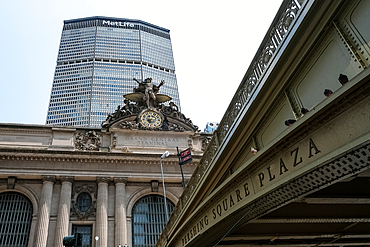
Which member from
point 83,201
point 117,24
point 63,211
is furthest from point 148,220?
point 117,24

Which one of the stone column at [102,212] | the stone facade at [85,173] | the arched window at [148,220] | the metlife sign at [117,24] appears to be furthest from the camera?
the metlife sign at [117,24]

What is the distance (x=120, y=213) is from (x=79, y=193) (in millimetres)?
4258

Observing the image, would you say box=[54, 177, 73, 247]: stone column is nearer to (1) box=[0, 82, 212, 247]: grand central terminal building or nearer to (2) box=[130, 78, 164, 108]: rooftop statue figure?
(1) box=[0, 82, 212, 247]: grand central terminal building

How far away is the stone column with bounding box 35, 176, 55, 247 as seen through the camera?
23.9 metres

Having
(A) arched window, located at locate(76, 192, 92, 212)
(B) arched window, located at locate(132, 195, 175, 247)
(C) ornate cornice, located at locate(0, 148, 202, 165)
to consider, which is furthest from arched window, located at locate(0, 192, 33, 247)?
(B) arched window, located at locate(132, 195, 175, 247)

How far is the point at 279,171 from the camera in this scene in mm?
5711

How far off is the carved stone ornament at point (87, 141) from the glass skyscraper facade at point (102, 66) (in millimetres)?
107611

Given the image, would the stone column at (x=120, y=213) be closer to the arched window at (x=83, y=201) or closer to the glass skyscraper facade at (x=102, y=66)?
the arched window at (x=83, y=201)

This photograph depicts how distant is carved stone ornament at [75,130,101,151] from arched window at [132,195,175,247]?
6977mm

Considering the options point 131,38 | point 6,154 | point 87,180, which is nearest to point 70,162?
point 87,180

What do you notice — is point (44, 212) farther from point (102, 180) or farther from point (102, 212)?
point (102, 180)

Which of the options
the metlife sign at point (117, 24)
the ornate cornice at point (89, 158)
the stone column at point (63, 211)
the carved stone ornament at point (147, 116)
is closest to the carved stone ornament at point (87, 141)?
the ornate cornice at point (89, 158)

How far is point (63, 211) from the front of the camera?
2566 cm

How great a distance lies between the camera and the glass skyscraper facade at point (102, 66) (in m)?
141
